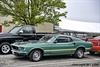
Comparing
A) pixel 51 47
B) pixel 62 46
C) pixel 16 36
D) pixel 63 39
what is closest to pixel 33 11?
pixel 16 36

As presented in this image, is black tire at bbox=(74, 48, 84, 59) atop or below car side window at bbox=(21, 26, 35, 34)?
below

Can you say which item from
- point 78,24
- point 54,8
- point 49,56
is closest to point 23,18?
point 54,8

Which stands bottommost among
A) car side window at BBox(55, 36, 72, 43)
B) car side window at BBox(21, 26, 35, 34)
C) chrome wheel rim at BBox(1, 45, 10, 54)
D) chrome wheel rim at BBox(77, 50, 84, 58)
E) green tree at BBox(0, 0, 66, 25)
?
chrome wheel rim at BBox(77, 50, 84, 58)

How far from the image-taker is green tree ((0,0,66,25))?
24.5m

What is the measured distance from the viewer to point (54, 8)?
25375mm

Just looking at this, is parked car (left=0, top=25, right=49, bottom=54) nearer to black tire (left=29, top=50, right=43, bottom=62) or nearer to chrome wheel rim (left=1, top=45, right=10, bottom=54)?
chrome wheel rim (left=1, top=45, right=10, bottom=54)

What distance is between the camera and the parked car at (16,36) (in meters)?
15.4

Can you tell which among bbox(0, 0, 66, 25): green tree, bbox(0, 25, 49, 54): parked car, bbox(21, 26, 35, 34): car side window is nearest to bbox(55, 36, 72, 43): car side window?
bbox(0, 25, 49, 54): parked car

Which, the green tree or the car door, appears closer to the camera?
the car door

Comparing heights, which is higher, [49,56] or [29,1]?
[29,1]

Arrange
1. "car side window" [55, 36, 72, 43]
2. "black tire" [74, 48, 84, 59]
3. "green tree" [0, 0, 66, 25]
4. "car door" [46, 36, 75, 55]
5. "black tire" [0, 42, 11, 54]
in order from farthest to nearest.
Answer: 1. "green tree" [0, 0, 66, 25]
2. "black tire" [0, 42, 11, 54]
3. "black tire" [74, 48, 84, 59]
4. "car side window" [55, 36, 72, 43]
5. "car door" [46, 36, 75, 55]

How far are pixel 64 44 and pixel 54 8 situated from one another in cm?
1172

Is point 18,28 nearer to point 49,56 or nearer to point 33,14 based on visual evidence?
point 49,56

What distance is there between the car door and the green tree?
10.4 meters
